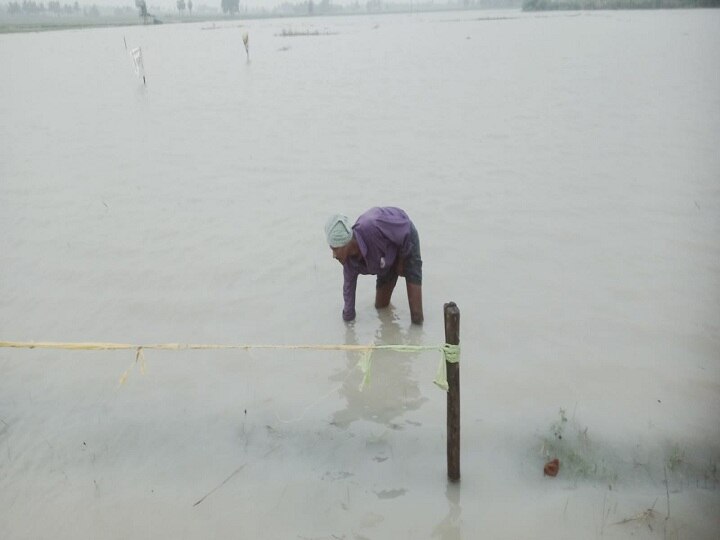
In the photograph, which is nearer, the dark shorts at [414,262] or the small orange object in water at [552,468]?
the small orange object in water at [552,468]

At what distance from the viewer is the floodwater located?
339 centimetres

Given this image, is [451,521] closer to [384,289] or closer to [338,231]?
[338,231]

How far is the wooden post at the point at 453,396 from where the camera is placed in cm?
295

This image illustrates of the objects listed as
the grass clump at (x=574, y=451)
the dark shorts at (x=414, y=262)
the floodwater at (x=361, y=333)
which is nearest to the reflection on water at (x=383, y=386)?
the floodwater at (x=361, y=333)

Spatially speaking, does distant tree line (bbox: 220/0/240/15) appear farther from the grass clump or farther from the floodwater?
the grass clump

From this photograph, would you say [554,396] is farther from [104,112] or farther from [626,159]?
[104,112]

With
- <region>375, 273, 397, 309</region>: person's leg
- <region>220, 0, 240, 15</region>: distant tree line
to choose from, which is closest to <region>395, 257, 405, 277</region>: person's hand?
<region>375, 273, 397, 309</region>: person's leg

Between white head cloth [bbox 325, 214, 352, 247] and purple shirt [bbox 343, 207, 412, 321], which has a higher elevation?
white head cloth [bbox 325, 214, 352, 247]

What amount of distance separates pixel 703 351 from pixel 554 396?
132 centimetres

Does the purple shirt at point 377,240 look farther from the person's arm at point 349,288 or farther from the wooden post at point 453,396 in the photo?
the wooden post at point 453,396

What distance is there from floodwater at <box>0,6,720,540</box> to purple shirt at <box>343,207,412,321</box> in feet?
2.57

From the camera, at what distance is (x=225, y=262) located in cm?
652

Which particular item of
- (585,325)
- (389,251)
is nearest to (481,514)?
(389,251)

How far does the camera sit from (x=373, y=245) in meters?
4.23
